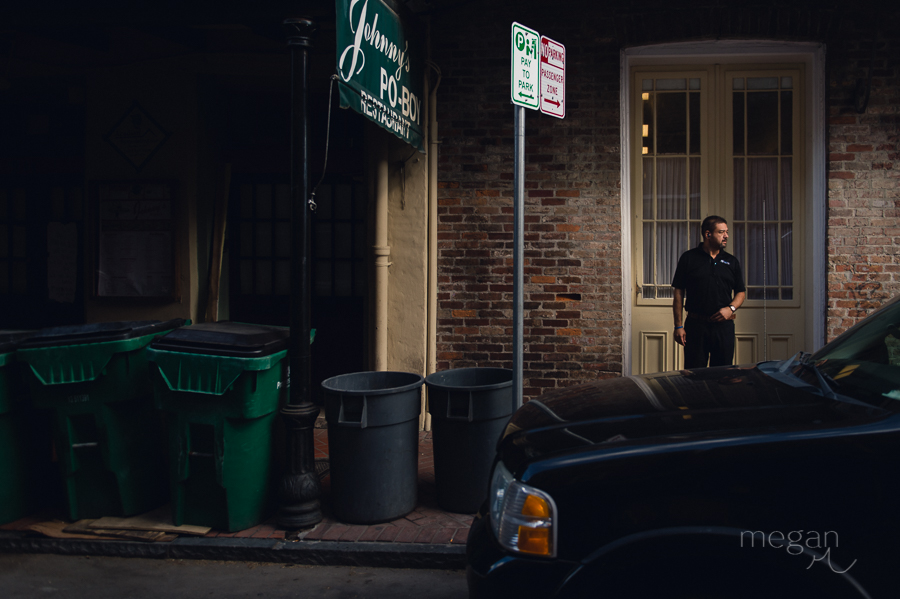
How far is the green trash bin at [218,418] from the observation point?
3.95m

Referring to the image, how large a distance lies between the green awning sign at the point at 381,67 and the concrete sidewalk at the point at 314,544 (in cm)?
268

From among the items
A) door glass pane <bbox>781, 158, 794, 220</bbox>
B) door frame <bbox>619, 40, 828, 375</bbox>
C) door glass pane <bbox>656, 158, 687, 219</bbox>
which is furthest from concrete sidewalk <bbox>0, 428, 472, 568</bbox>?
door glass pane <bbox>781, 158, 794, 220</bbox>

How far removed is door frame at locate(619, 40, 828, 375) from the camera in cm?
598

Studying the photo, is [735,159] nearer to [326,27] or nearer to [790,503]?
[326,27]

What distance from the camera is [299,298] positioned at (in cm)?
423

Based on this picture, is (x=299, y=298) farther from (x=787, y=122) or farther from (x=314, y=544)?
(x=787, y=122)

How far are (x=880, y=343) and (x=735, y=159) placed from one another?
410 centimetres

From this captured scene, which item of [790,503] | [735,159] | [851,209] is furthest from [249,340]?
[851,209]

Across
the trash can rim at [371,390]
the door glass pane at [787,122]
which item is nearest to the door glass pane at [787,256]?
the door glass pane at [787,122]

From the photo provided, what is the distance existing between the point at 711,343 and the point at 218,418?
398 cm

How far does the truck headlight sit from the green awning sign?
2.77 meters

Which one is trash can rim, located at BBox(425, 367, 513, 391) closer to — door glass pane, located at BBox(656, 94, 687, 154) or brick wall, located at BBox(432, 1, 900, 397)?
brick wall, located at BBox(432, 1, 900, 397)

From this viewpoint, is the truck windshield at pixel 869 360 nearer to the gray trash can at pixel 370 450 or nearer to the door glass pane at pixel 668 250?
the gray trash can at pixel 370 450

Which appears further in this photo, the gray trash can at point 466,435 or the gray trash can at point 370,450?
the gray trash can at point 466,435
